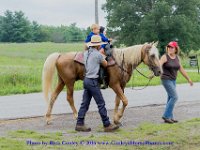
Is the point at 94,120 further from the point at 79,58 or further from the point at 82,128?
the point at 82,128

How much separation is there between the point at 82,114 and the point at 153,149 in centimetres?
233

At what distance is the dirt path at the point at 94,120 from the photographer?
938 cm

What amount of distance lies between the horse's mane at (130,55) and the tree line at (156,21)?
142 ft

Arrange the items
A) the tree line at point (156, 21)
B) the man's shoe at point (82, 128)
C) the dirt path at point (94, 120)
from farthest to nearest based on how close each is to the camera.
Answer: the tree line at point (156, 21), the dirt path at point (94, 120), the man's shoe at point (82, 128)

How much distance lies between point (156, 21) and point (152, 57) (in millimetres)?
44688

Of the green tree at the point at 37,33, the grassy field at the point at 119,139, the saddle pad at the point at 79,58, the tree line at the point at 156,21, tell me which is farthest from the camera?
the green tree at the point at 37,33

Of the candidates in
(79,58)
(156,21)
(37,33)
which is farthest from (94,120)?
(37,33)

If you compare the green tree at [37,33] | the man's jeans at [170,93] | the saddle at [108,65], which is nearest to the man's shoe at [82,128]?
the saddle at [108,65]

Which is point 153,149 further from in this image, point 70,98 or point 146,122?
point 70,98

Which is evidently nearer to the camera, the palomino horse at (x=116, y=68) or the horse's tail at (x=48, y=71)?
the palomino horse at (x=116, y=68)

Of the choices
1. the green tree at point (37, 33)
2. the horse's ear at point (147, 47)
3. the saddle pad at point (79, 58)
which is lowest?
the green tree at point (37, 33)

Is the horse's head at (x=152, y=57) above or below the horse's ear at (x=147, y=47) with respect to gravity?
below

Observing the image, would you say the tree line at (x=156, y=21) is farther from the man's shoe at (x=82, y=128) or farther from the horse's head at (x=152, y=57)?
the man's shoe at (x=82, y=128)

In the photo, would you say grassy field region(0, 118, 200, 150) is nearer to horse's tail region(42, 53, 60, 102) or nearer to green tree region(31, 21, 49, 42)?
horse's tail region(42, 53, 60, 102)
